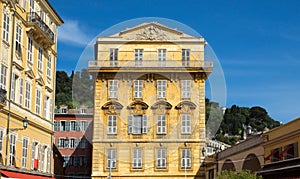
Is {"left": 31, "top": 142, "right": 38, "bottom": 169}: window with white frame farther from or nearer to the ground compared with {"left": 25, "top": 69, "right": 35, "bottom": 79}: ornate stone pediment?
nearer to the ground

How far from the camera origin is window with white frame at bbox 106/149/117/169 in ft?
132

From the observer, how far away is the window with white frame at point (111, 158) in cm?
4036

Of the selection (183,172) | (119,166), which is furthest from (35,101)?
(183,172)

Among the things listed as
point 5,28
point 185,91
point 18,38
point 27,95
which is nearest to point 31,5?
point 18,38

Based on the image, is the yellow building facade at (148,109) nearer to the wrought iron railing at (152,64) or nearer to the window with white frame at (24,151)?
the wrought iron railing at (152,64)

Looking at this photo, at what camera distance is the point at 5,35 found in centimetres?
2680

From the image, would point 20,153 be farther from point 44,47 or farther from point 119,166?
point 119,166

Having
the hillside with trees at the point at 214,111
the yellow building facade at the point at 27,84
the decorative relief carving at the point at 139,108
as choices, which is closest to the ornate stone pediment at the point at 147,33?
the hillside with trees at the point at 214,111

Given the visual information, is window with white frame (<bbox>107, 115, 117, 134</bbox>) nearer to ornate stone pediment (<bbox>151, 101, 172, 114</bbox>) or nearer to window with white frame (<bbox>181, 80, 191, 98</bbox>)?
ornate stone pediment (<bbox>151, 101, 172, 114</bbox>)

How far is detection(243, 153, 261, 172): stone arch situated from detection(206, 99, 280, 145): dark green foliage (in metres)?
2.82

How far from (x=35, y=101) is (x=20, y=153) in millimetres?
4198

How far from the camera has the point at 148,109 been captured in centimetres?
2664

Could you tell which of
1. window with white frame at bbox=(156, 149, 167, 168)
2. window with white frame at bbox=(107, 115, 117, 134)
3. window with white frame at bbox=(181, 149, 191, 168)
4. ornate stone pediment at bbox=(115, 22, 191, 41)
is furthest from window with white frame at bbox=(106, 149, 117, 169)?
ornate stone pediment at bbox=(115, 22, 191, 41)

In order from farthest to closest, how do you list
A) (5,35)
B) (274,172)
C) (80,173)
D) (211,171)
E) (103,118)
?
(80,173), (211,171), (103,118), (274,172), (5,35)
